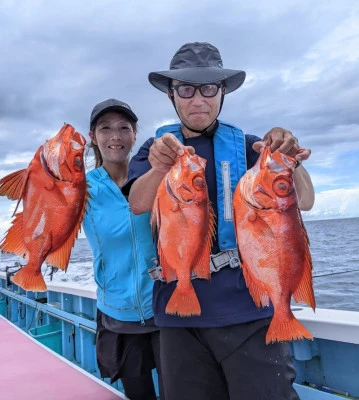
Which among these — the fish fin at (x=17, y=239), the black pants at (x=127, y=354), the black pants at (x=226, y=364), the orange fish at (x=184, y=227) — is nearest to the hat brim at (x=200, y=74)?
the orange fish at (x=184, y=227)

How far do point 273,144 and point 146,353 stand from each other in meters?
2.09

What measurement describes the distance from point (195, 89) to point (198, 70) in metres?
0.10

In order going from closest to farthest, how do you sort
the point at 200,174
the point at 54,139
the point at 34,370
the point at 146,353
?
the point at 54,139
the point at 200,174
the point at 146,353
the point at 34,370

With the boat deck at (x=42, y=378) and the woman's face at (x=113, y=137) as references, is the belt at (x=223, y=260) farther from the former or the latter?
the boat deck at (x=42, y=378)

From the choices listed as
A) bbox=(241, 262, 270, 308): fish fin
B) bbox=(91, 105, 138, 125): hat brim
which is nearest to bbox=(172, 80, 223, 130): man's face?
bbox=(241, 262, 270, 308): fish fin

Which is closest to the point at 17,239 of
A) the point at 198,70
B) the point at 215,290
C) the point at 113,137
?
the point at 215,290

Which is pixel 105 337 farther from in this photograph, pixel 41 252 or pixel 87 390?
pixel 41 252

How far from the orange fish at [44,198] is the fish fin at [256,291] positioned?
0.91 meters

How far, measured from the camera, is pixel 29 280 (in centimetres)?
198

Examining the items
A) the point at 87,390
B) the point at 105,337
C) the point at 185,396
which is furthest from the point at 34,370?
the point at 185,396

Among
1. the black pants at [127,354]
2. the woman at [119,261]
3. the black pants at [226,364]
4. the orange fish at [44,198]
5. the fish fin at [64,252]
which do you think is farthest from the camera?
the black pants at [127,354]

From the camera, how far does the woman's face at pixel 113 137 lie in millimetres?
3400

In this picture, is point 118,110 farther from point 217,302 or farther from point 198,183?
point 217,302

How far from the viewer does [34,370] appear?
3.94 meters
